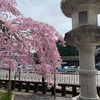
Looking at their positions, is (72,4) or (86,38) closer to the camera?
(86,38)

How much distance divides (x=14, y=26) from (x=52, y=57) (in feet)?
5.17

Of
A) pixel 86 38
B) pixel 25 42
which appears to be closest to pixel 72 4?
pixel 86 38

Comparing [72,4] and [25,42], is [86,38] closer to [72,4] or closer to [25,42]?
[72,4]

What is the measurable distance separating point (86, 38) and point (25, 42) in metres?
1.87

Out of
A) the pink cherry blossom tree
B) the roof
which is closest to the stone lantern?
the roof

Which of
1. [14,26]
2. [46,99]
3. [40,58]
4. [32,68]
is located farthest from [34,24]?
[46,99]

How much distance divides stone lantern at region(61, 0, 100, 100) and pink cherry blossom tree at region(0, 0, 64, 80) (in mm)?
878

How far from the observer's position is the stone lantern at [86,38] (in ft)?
15.0

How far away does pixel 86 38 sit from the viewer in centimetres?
455

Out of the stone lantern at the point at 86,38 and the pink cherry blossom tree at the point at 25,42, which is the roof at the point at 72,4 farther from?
the pink cherry blossom tree at the point at 25,42

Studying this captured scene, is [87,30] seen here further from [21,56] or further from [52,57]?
[21,56]

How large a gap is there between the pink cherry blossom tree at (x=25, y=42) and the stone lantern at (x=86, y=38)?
0.88 m

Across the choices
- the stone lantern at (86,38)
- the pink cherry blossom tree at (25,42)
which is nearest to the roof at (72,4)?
the stone lantern at (86,38)

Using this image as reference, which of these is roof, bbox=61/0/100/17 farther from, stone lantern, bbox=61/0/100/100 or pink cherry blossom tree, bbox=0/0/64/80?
pink cherry blossom tree, bbox=0/0/64/80
